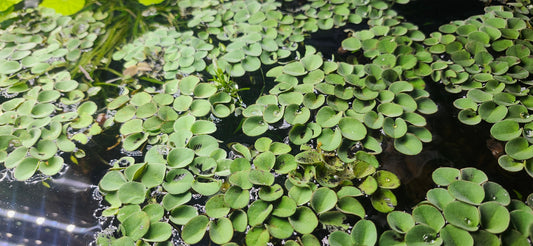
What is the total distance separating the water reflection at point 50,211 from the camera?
4.11 ft

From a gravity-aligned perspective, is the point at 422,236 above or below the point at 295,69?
below

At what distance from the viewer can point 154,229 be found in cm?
119

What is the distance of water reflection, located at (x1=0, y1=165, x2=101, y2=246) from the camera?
1.25 metres

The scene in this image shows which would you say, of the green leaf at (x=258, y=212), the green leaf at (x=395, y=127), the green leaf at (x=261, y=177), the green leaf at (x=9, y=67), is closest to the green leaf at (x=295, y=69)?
→ the green leaf at (x=395, y=127)

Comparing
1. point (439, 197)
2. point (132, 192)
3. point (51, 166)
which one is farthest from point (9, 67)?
point (439, 197)

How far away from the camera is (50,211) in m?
1.32

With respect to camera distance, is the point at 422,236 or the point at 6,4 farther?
the point at 6,4

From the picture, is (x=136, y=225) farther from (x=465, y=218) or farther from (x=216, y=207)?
(x=465, y=218)

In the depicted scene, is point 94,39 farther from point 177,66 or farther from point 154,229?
point 154,229

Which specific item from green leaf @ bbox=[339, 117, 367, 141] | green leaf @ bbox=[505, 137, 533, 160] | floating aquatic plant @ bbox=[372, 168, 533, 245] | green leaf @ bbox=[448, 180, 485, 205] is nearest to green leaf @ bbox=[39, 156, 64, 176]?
green leaf @ bbox=[339, 117, 367, 141]

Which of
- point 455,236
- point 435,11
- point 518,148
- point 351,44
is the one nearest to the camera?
point 455,236

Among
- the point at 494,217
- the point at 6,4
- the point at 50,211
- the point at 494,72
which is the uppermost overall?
the point at 6,4

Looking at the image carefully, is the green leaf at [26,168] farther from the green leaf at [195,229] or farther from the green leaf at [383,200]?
the green leaf at [383,200]

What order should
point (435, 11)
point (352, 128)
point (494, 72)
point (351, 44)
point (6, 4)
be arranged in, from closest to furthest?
point (352, 128) < point (494, 72) < point (351, 44) < point (435, 11) < point (6, 4)
